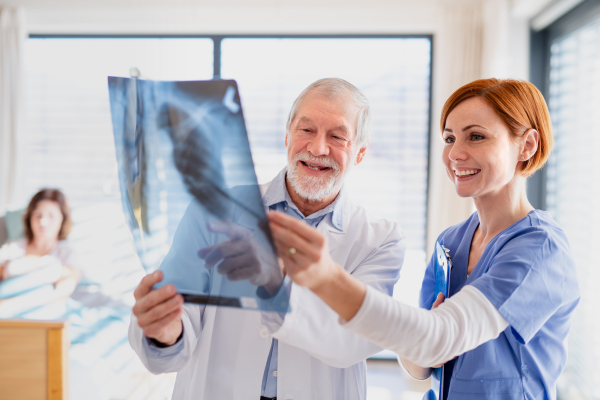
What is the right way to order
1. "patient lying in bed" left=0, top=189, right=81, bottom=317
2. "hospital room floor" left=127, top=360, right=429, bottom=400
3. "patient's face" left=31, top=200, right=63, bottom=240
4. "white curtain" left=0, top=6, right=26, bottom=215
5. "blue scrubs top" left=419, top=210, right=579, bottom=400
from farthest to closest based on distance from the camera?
"white curtain" left=0, top=6, right=26, bottom=215 < "patient's face" left=31, top=200, right=63, bottom=240 < "patient lying in bed" left=0, top=189, right=81, bottom=317 < "hospital room floor" left=127, top=360, right=429, bottom=400 < "blue scrubs top" left=419, top=210, right=579, bottom=400

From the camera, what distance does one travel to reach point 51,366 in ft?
4.75

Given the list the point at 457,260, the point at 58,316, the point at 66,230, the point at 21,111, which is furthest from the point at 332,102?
the point at 21,111

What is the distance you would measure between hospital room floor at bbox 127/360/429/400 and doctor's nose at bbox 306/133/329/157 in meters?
1.63

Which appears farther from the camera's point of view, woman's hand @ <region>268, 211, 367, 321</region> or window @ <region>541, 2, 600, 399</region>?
window @ <region>541, 2, 600, 399</region>

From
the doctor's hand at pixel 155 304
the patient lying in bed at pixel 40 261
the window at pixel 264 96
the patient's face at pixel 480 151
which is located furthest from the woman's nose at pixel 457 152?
the patient lying in bed at pixel 40 261

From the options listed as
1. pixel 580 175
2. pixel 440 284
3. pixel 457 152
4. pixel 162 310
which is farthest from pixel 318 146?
pixel 580 175

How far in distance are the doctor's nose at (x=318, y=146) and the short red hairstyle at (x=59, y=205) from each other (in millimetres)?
2377

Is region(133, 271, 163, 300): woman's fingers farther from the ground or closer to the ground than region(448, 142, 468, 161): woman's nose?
closer to the ground

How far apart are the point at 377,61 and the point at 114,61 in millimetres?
2146

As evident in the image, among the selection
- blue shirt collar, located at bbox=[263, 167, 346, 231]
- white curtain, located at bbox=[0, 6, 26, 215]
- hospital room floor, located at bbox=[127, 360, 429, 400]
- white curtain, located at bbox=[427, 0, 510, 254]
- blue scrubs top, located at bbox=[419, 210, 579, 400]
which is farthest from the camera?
white curtain, located at bbox=[0, 6, 26, 215]

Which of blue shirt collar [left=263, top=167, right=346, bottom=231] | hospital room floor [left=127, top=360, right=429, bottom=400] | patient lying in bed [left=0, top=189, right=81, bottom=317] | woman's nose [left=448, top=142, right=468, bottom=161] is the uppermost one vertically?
woman's nose [left=448, top=142, right=468, bottom=161]

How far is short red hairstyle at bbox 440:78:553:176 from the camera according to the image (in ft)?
3.33

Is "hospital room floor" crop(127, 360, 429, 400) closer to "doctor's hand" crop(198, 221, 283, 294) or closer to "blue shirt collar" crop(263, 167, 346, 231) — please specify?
"blue shirt collar" crop(263, 167, 346, 231)

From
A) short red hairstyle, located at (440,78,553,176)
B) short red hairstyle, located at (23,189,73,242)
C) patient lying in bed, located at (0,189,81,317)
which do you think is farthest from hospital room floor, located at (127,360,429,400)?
short red hairstyle, located at (440,78,553,176)
